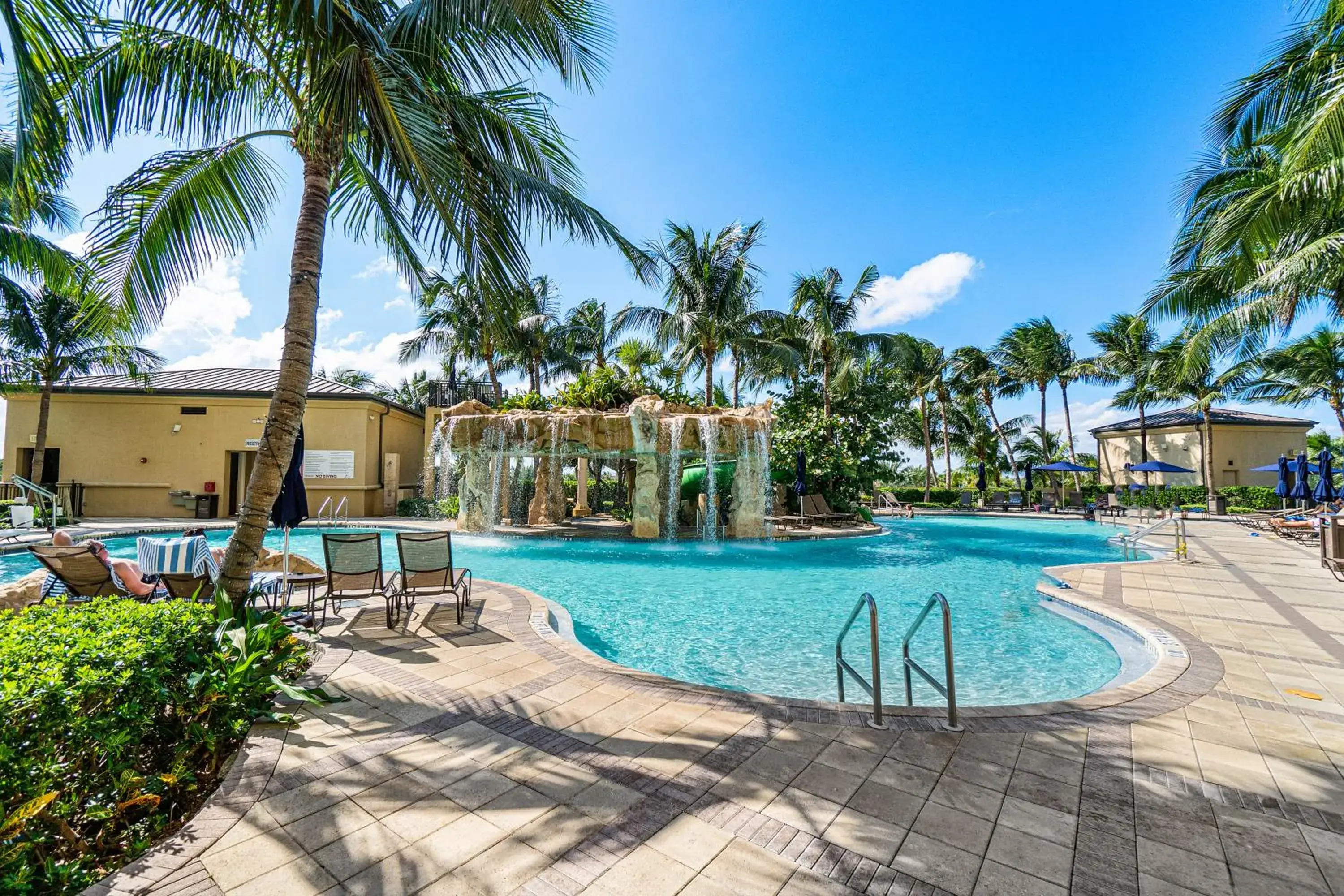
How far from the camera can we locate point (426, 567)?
6.41 m

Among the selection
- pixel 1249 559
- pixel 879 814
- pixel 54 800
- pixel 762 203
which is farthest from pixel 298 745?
pixel 762 203

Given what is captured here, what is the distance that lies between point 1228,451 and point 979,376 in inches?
538

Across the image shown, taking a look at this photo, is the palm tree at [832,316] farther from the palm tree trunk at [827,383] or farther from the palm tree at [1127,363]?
the palm tree at [1127,363]

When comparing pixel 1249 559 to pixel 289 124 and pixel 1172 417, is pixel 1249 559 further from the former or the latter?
pixel 1172 417

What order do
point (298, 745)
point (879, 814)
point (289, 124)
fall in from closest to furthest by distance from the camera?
point (879, 814) → point (298, 745) → point (289, 124)

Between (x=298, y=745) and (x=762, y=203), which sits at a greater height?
(x=762, y=203)

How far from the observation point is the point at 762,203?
18375mm

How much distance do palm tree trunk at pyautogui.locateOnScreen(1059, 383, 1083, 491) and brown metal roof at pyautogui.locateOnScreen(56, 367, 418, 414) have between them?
125ft

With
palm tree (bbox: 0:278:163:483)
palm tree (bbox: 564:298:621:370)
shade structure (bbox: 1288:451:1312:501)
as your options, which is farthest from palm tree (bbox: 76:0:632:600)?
shade structure (bbox: 1288:451:1312:501)

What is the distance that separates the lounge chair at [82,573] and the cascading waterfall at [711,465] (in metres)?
12.1

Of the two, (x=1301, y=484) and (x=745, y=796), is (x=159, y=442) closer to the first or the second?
(x=745, y=796)

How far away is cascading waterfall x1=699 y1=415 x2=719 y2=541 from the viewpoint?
15.6 meters

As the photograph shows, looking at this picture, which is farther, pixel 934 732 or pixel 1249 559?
pixel 1249 559

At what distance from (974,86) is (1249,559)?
37.3 ft
